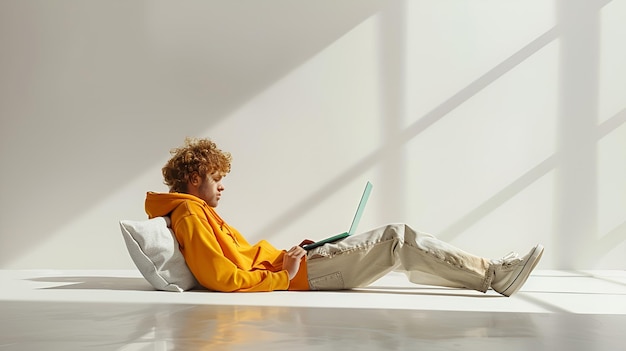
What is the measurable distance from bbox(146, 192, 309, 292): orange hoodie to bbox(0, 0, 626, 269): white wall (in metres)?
1.52

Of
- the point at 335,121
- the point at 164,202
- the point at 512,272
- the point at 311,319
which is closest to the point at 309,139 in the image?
the point at 335,121

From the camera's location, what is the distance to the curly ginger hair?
11.5ft

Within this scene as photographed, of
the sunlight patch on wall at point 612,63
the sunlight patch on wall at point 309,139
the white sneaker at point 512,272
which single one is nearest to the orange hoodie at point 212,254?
the white sneaker at point 512,272

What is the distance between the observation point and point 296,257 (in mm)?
3346

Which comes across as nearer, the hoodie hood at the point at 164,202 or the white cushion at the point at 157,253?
the white cushion at the point at 157,253

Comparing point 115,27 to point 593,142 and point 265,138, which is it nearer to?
point 265,138

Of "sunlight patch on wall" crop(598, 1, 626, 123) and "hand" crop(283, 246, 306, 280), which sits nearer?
"hand" crop(283, 246, 306, 280)

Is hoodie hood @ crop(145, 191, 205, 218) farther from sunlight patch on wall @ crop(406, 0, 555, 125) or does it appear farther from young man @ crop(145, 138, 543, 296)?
sunlight patch on wall @ crop(406, 0, 555, 125)

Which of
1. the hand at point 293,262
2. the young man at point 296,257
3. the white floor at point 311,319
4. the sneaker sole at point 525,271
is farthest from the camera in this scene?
the hand at point 293,262

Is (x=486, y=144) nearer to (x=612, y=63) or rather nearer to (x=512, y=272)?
(x=612, y=63)

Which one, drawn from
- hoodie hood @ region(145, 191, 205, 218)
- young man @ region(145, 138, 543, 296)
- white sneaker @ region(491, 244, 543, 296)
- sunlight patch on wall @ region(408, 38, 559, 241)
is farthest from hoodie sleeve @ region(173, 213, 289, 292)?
sunlight patch on wall @ region(408, 38, 559, 241)

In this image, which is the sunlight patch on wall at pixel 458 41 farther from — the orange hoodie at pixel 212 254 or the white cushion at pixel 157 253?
the white cushion at pixel 157 253

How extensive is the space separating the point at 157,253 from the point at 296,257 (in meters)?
0.58

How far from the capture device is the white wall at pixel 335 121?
4.95 m
